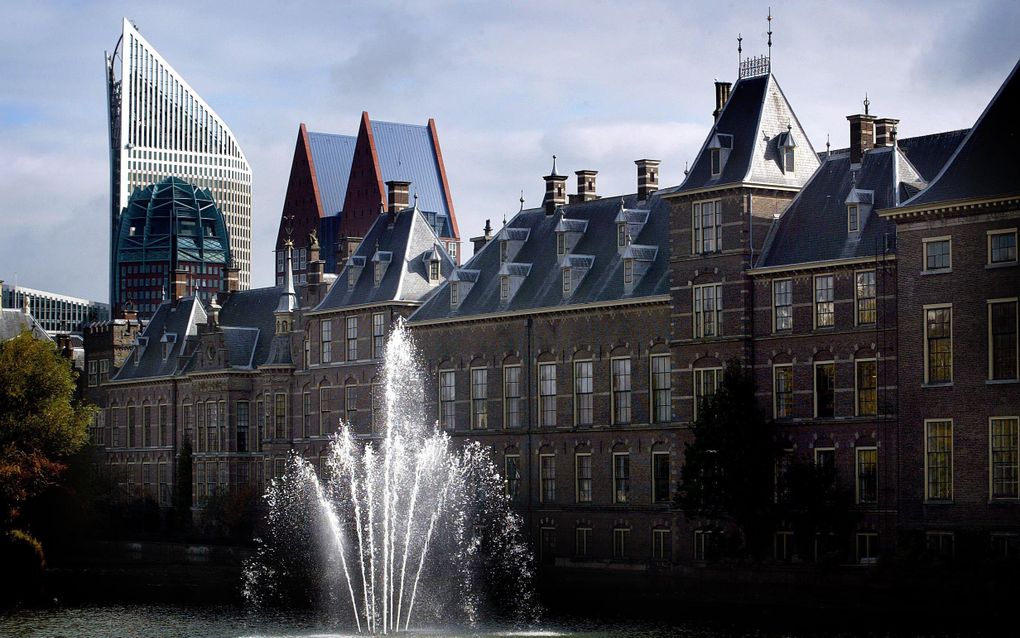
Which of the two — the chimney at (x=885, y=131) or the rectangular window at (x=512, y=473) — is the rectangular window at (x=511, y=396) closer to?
the rectangular window at (x=512, y=473)

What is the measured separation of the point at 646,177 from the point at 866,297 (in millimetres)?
19156

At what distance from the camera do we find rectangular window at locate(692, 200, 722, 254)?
74.1 meters

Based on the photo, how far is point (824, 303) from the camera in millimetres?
70625

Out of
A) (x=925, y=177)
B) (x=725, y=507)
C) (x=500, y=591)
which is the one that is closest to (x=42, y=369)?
(x=500, y=591)

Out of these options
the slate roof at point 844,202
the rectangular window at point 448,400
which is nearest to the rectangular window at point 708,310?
the slate roof at point 844,202

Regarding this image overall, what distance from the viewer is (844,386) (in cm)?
6988

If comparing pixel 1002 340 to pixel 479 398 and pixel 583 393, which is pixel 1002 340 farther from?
pixel 479 398

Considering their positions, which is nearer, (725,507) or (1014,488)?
(1014,488)

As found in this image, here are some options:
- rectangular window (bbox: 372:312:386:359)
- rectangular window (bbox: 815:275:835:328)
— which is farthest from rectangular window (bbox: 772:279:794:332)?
rectangular window (bbox: 372:312:386:359)

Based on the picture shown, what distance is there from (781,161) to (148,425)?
57701 millimetres

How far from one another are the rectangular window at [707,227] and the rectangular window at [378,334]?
23830 mm

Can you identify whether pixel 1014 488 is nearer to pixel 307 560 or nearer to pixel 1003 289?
pixel 1003 289

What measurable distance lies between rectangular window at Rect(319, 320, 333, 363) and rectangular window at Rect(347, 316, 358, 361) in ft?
5.68

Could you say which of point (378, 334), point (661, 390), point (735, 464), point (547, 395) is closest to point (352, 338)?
point (378, 334)
